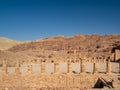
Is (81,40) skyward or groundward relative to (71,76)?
skyward

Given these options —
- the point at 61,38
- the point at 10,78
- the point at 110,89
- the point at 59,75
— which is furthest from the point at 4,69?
the point at 61,38

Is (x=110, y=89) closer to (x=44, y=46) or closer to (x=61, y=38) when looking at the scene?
(x=44, y=46)

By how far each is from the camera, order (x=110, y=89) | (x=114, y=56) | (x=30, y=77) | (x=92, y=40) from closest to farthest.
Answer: (x=110, y=89) < (x=30, y=77) < (x=114, y=56) < (x=92, y=40)

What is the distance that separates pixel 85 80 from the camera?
19875 millimetres

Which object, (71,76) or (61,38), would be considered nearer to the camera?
(71,76)

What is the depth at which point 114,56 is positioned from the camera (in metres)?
54.7

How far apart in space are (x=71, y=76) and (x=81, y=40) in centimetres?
9484

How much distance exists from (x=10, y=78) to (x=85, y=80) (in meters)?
6.29

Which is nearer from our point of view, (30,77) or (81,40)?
(30,77)

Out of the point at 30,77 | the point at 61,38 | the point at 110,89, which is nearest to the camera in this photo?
the point at 110,89

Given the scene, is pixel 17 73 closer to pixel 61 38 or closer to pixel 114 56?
pixel 114 56

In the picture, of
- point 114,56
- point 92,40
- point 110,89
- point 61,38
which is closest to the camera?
point 110,89

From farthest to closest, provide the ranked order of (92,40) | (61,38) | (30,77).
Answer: (61,38), (92,40), (30,77)

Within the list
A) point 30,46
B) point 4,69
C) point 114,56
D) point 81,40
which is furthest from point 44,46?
point 4,69
